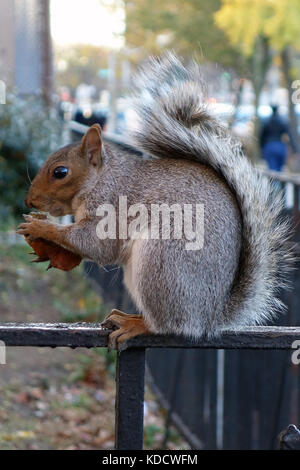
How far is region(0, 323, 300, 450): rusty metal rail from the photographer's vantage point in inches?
60.5

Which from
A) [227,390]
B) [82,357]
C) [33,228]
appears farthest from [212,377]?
[33,228]

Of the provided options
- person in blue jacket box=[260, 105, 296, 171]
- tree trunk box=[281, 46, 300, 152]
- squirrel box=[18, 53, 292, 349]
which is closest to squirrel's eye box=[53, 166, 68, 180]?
squirrel box=[18, 53, 292, 349]

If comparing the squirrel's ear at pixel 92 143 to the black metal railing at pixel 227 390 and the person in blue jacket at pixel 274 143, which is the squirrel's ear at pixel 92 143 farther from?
the person in blue jacket at pixel 274 143

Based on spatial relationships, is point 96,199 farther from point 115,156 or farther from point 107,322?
point 107,322

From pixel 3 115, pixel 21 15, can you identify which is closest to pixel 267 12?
pixel 21 15

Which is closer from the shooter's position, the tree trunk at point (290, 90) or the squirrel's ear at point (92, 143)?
the squirrel's ear at point (92, 143)

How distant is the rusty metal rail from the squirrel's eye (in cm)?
67

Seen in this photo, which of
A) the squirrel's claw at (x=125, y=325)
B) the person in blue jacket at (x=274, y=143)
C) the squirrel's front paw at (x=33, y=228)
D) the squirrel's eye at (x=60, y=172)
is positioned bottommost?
the squirrel's claw at (x=125, y=325)

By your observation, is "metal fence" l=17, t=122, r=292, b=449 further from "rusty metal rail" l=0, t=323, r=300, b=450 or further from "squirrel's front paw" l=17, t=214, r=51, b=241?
"squirrel's front paw" l=17, t=214, r=51, b=241

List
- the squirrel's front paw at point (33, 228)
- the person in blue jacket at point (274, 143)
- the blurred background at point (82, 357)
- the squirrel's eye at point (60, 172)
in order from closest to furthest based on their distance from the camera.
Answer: the squirrel's front paw at point (33, 228)
the squirrel's eye at point (60, 172)
the blurred background at point (82, 357)
the person in blue jacket at point (274, 143)

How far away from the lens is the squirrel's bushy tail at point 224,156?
1.96 metres

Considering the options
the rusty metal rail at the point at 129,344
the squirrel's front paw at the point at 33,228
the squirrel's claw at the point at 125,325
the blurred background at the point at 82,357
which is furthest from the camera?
the blurred background at the point at 82,357

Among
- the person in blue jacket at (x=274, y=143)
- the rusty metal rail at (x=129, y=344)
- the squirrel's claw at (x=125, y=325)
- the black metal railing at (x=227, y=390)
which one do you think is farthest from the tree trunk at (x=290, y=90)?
the rusty metal rail at (x=129, y=344)

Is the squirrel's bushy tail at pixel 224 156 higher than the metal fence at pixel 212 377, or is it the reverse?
Answer: the squirrel's bushy tail at pixel 224 156
